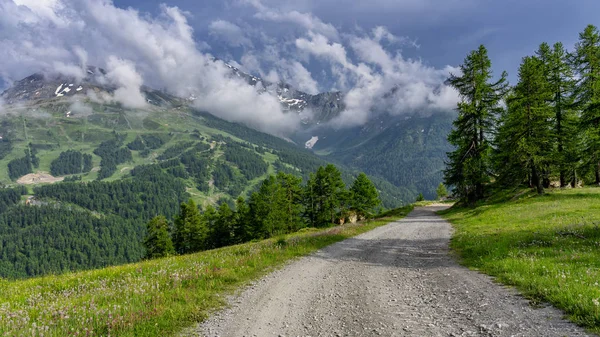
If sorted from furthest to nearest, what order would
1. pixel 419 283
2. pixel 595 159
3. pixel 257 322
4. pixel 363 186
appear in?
pixel 363 186
pixel 595 159
pixel 419 283
pixel 257 322

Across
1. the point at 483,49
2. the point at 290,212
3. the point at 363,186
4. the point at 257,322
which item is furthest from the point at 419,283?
the point at 363,186

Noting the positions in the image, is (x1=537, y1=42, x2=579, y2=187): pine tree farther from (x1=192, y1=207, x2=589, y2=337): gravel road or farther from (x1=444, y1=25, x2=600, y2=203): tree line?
(x1=192, y1=207, x2=589, y2=337): gravel road

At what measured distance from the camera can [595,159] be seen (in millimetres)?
22078

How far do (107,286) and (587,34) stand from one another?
5095 cm

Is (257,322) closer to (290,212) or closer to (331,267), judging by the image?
(331,267)

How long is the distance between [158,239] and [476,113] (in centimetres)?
6003

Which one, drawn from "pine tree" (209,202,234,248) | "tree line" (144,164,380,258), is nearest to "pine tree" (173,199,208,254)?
"tree line" (144,164,380,258)

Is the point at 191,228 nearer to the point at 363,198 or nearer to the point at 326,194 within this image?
the point at 326,194

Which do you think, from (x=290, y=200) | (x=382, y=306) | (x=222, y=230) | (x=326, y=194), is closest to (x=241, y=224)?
(x=222, y=230)

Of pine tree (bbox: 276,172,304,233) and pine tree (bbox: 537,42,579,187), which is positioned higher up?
pine tree (bbox: 537,42,579,187)

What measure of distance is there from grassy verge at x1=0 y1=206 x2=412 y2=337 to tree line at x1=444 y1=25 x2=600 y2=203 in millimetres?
32937

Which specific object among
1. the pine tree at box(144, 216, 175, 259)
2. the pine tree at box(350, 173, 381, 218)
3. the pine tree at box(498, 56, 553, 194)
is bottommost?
the pine tree at box(144, 216, 175, 259)

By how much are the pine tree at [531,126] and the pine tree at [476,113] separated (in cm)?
250

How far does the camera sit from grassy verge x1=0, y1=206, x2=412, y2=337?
6699 mm
